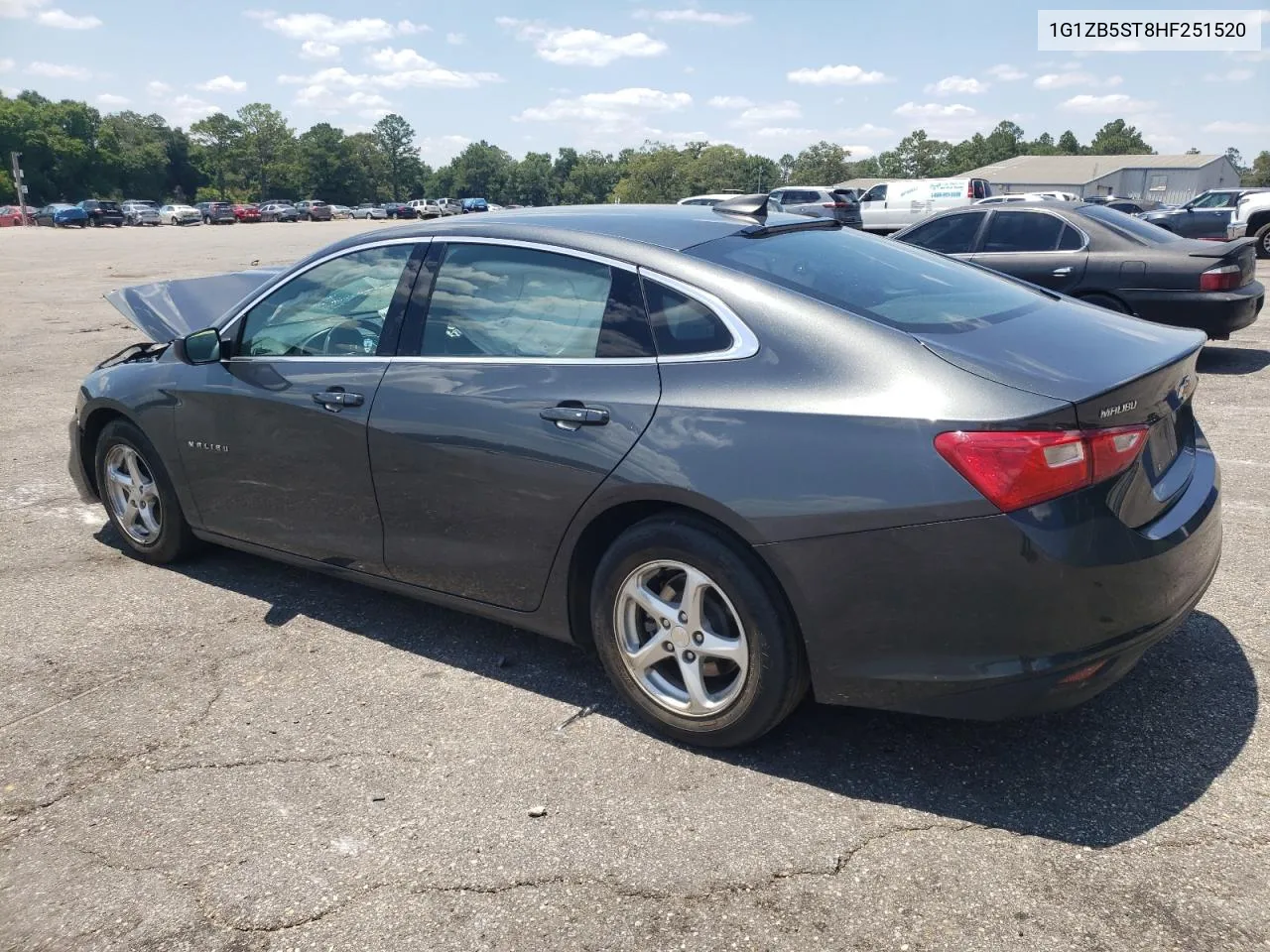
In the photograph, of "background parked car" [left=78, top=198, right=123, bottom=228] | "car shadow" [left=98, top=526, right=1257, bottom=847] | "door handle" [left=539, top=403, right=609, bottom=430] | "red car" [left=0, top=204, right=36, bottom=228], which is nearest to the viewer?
"car shadow" [left=98, top=526, right=1257, bottom=847]

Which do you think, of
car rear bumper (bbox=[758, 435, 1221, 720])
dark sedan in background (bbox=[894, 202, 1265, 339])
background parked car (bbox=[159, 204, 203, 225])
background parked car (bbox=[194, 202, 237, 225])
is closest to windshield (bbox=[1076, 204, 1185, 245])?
dark sedan in background (bbox=[894, 202, 1265, 339])

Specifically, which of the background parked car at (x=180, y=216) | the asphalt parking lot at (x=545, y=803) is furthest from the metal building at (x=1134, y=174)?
the asphalt parking lot at (x=545, y=803)

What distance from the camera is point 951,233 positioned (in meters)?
10.5

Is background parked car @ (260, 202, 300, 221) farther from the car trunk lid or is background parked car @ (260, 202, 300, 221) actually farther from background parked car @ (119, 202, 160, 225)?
the car trunk lid

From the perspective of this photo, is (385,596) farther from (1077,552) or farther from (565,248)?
(1077,552)

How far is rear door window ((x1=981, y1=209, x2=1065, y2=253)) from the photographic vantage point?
9602mm

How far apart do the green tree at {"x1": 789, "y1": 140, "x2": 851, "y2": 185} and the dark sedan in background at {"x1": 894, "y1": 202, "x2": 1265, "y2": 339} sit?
134 meters

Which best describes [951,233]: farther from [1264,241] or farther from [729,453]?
[1264,241]

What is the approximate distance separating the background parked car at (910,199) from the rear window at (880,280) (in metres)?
28.3

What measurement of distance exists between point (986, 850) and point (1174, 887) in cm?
44

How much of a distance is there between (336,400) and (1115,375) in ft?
8.78

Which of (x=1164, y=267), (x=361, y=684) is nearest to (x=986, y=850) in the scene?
(x=361, y=684)

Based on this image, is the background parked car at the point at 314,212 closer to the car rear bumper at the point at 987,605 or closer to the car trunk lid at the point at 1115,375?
the car trunk lid at the point at 1115,375

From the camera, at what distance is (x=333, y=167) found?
129625 mm
